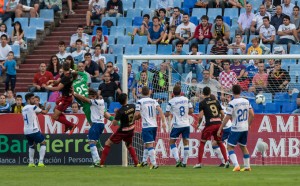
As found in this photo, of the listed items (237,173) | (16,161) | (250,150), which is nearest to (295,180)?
(237,173)

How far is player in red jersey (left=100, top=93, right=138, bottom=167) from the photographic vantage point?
87.1ft

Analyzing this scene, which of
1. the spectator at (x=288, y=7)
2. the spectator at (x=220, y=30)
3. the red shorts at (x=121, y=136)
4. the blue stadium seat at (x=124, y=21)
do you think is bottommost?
the red shorts at (x=121, y=136)

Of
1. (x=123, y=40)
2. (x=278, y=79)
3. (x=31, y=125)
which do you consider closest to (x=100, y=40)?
(x=123, y=40)

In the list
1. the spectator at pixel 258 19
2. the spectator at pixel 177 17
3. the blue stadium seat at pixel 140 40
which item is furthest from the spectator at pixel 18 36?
the spectator at pixel 258 19

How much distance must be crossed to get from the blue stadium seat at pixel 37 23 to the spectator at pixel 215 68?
27.1ft

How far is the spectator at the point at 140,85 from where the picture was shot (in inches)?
1164

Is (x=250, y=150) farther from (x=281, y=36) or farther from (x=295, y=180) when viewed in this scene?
(x=295, y=180)

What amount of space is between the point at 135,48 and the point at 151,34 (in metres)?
0.73

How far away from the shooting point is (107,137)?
29.8 meters

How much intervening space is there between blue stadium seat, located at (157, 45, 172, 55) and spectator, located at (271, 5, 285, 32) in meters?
3.29

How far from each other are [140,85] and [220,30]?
165 inches

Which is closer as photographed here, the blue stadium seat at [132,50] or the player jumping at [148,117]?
the player jumping at [148,117]

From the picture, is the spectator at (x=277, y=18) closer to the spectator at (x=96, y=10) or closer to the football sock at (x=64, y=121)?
the spectator at (x=96, y=10)

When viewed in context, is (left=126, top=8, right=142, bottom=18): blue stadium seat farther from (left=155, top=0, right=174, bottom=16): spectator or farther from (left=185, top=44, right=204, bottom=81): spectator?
(left=185, top=44, right=204, bottom=81): spectator
